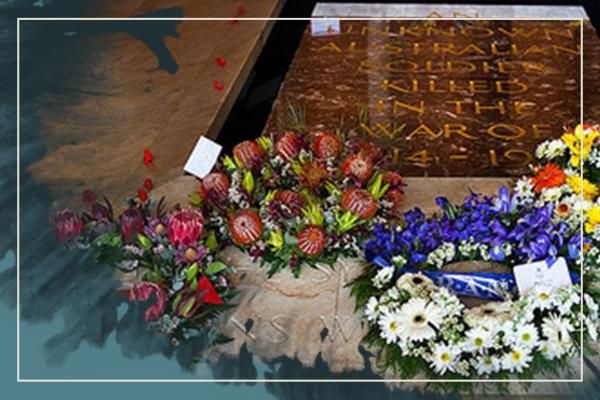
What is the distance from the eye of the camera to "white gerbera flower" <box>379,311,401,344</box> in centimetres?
204

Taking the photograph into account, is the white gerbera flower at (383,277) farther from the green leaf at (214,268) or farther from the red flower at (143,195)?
the red flower at (143,195)

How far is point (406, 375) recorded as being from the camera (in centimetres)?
200

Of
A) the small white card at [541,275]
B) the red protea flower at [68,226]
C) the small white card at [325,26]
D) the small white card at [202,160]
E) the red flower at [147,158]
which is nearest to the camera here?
the small white card at [541,275]

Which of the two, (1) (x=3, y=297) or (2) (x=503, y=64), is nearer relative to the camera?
(1) (x=3, y=297)

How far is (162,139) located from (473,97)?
4.61 ft

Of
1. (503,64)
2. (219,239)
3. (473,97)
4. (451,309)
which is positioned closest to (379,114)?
(473,97)

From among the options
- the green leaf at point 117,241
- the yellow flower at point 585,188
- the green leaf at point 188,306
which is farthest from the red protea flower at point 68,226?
the yellow flower at point 585,188

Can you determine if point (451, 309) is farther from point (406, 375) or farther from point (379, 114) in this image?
point (379, 114)

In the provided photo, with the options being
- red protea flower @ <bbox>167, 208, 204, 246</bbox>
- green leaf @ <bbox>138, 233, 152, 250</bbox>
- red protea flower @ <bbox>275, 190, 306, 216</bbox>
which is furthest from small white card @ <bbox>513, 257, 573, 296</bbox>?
green leaf @ <bbox>138, 233, 152, 250</bbox>

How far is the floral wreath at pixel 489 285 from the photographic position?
1.98 metres

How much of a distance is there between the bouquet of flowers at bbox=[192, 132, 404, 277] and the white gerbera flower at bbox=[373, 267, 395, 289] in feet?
0.66

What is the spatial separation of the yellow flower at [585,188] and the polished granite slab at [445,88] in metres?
0.75

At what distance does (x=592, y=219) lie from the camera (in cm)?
228

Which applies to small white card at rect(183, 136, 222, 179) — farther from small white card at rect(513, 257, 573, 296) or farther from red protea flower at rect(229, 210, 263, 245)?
small white card at rect(513, 257, 573, 296)
